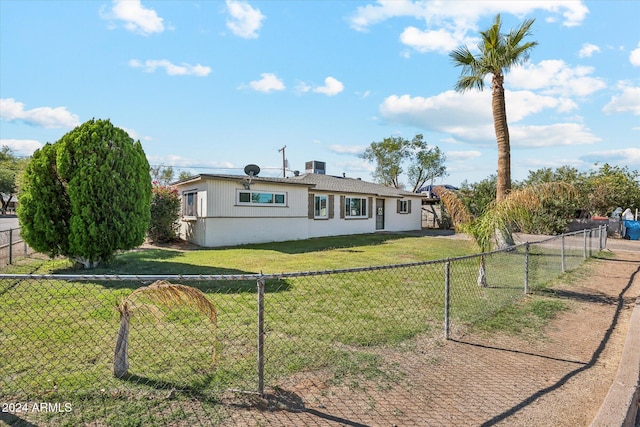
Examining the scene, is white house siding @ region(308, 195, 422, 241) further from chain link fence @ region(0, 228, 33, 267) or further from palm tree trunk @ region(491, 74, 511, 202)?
chain link fence @ region(0, 228, 33, 267)

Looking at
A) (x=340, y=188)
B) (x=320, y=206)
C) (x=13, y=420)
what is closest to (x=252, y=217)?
(x=320, y=206)

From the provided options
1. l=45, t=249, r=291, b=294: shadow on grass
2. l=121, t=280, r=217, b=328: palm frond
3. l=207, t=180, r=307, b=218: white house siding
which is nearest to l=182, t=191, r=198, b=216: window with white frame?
l=207, t=180, r=307, b=218: white house siding

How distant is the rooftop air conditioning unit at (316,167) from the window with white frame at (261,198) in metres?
12.2

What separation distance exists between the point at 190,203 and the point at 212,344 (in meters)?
12.5

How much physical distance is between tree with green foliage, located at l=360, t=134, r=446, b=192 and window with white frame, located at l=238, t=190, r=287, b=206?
27.3 m

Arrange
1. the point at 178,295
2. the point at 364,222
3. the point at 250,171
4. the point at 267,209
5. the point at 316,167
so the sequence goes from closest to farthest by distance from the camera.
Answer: the point at 178,295 < the point at 250,171 < the point at 267,209 < the point at 364,222 < the point at 316,167

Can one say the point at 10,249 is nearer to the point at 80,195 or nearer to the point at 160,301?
the point at 80,195

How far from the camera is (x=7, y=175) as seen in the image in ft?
149

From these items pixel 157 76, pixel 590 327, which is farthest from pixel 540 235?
pixel 157 76

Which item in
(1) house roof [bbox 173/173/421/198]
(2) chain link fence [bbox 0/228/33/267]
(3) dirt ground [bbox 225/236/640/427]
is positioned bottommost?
(3) dirt ground [bbox 225/236/640/427]

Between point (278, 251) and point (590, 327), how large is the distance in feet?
31.5

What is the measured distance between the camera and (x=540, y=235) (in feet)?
68.2

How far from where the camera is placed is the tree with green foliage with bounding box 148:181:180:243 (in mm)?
14500

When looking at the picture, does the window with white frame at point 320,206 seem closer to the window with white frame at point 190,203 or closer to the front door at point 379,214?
the front door at point 379,214
